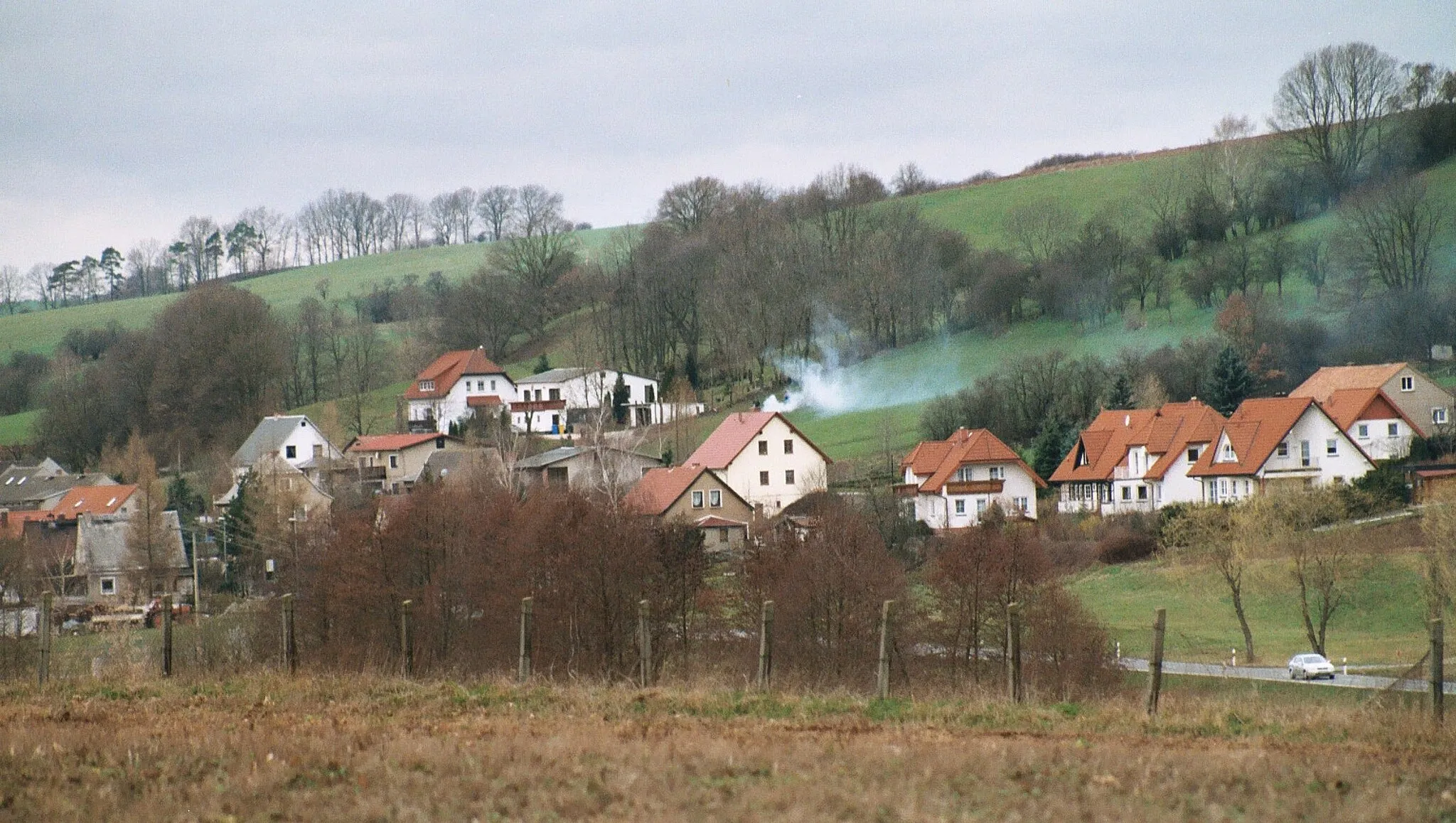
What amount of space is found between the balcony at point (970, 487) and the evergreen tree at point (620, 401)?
1416 inches

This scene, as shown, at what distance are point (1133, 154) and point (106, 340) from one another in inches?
3933

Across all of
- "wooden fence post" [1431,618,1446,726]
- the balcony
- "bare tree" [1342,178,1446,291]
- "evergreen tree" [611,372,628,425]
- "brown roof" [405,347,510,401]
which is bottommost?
"wooden fence post" [1431,618,1446,726]

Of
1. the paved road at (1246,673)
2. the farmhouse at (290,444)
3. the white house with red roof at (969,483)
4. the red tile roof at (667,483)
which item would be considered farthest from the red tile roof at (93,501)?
the paved road at (1246,673)

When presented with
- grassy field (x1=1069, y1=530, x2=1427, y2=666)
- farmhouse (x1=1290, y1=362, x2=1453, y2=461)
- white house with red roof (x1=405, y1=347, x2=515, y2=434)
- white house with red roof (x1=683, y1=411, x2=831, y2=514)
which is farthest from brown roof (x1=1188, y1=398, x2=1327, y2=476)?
white house with red roof (x1=405, y1=347, x2=515, y2=434)

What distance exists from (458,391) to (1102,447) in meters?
53.4

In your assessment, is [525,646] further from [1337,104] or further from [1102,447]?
[1337,104]

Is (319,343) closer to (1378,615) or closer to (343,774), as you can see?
(1378,615)

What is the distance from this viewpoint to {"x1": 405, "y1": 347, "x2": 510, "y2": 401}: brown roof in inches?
4006

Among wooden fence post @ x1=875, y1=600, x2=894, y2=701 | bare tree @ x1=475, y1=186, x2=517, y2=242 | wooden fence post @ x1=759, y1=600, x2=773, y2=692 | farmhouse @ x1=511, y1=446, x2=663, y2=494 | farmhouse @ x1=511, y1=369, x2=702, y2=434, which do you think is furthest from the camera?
bare tree @ x1=475, y1=186, x2=517, y2=242

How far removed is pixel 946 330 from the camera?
3770 inches

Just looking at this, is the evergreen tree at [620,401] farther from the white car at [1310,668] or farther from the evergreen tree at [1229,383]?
the white car at [1310,668]

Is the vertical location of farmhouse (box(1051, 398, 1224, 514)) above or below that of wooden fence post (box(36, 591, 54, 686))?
above

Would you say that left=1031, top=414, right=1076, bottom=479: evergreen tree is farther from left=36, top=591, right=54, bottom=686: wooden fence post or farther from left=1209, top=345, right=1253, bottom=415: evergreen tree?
left=36, top=591, right=54, bottom=686: wooden fence post

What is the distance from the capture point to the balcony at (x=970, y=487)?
62.8m
